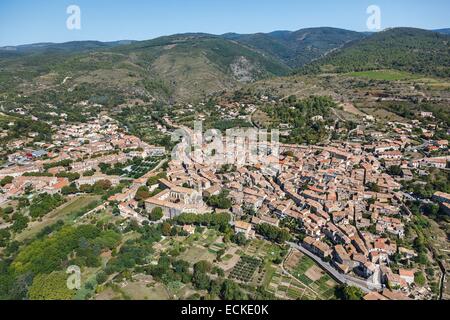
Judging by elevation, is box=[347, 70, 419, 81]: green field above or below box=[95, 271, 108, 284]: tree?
above

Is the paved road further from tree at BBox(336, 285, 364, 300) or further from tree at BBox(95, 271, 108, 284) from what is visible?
tree at BBox(95, 271, 108, 284)

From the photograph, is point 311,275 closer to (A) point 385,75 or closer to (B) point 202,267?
Answer: (B) point 202,267

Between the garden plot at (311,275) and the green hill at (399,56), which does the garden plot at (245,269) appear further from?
the green hill at (399,56)

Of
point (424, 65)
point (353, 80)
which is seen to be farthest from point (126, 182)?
point (424, 65)

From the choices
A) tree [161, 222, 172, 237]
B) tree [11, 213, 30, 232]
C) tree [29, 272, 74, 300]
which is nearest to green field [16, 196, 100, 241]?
tree [11, 213, 30, 232]

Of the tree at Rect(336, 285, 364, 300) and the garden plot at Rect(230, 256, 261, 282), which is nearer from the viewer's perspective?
the tree at Rect(336, 285, 364, 300)

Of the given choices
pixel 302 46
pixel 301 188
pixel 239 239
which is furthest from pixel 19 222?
pixel 302 46
